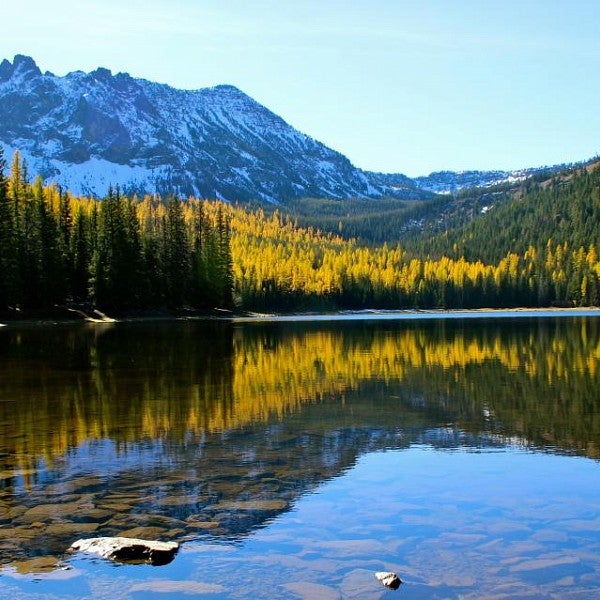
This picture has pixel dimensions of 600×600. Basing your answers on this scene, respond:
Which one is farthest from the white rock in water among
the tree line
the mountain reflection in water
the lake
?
the tree line

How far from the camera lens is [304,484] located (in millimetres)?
17938

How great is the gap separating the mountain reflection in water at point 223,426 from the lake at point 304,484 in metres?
0.09

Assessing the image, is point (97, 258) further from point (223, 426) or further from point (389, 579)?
point (389, 579)

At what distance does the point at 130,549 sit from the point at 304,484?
5.89 meters

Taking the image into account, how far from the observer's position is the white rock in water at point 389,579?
38.4ft

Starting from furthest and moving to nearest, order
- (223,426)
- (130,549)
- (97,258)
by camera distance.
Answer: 1. (97,258)
2. (223,426)
3. (130,549)

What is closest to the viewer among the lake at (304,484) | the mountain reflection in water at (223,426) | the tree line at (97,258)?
the lake at (304,484)

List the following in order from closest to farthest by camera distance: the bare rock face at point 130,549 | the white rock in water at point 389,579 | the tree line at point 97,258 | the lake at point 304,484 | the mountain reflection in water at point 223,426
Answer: the white rock in water at point 389,579
the lake at point 304,484
the bare rock face at point 130,549
the mountain reflection in water at point 223,426
the tree line at point 97,258

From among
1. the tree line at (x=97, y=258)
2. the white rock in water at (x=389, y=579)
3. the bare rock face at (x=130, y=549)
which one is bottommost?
the white rock in water at (x=389, y=579)

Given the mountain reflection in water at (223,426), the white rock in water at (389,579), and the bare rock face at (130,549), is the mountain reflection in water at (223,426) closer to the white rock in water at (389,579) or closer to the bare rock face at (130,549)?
the bare rock face at (130,549)

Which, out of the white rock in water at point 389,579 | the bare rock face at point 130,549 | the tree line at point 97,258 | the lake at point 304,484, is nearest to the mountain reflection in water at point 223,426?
the lake at point 304,484

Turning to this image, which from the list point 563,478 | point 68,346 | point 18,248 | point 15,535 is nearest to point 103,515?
point 15,535

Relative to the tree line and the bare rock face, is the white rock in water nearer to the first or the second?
the bare rock face

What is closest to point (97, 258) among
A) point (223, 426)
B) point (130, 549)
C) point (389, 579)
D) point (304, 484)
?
point (223, 426)
